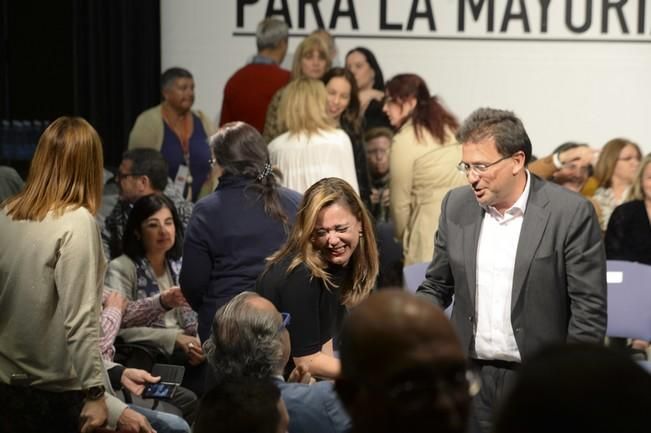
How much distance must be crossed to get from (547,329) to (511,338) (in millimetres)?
109

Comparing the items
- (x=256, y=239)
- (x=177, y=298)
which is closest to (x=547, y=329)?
(x=256, y=239)

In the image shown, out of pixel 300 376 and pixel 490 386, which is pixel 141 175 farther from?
pixel 490 386

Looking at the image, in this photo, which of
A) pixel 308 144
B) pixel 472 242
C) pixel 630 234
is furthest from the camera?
pixel 308 144

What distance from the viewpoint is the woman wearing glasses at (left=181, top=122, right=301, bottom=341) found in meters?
4.17

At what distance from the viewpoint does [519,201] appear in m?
3.41

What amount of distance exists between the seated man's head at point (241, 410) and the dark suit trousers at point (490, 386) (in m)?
1.03

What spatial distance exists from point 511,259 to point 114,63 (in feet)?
16.8

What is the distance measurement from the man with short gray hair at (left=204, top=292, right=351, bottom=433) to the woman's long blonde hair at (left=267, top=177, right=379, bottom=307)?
405 mm

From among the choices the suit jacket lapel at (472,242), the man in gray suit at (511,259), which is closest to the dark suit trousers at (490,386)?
the man in gray suit at (511,259)

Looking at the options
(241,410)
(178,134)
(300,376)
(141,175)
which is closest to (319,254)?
(300,376)

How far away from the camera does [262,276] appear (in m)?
3.55

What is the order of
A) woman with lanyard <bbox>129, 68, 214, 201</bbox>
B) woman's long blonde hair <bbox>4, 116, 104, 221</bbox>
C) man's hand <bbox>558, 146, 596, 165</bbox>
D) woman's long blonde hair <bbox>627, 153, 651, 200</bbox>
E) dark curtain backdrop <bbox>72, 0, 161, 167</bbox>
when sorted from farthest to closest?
dark curtain backdrop <bbox>72, 0, 161, 167</bbox>
woman with lanyard <bbox>129, 68, 214, 201</bbox>
man's hand <bbox>558, 146, 596, 165</bbox>
woman's long blonde hair <bbox>627, 153, 651, 200</bbox>
woman's long blonde hair <bbox>4, 116, 104, 221</bbox>

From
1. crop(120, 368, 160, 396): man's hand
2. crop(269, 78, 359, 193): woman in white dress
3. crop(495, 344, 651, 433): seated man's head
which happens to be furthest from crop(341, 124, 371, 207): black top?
crop(495, 344, 651, 433): seated man's head

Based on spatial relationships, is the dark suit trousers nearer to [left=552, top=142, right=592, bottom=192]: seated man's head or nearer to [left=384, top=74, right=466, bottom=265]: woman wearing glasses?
[left=384, top=74, right=466, bottom=265]: woman wearing glasses
